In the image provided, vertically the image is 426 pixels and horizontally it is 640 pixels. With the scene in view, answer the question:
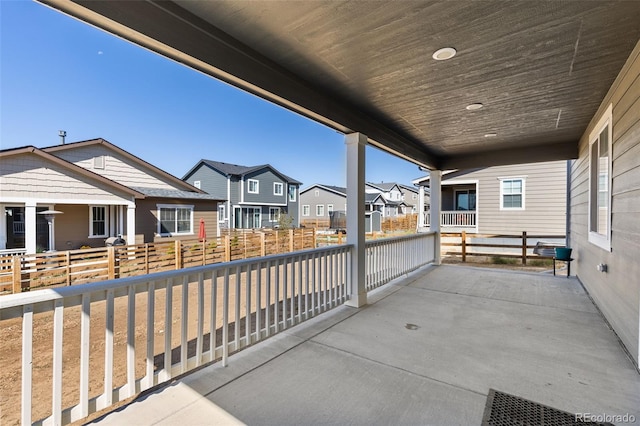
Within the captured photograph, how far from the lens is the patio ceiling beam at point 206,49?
5.34ft

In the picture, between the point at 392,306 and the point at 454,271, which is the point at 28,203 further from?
the point at 454,271

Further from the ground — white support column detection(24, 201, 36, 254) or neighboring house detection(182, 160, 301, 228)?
neighboring house detection(182, 160, 301, 228)

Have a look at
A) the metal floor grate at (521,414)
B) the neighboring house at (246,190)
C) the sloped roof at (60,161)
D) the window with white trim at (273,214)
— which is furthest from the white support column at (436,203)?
the window with white trim at (273,214)

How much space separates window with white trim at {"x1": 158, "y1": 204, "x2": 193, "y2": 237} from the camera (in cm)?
1118

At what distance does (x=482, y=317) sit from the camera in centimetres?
348

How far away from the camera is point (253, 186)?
18969 millimetres

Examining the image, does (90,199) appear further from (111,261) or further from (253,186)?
(253,186)

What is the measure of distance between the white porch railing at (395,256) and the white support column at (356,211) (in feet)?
1.59

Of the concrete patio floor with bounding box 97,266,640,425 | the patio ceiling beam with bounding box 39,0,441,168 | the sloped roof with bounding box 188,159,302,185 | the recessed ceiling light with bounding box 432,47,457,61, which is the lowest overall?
the concrete patio floor with bounding box 97,266,640,425

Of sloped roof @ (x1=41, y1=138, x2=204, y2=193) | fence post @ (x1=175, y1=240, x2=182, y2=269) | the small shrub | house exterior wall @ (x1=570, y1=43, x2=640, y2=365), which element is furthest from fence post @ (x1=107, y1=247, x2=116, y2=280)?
the small shrub

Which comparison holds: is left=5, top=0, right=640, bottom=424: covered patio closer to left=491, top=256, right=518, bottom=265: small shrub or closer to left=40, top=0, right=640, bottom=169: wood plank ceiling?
left=40, top=0, right=640, bottom=169: wood plank ceiling

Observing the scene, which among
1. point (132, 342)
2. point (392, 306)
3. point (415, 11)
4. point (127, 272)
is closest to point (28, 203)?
point (127, 272)

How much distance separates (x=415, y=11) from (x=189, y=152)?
2135 centimetres

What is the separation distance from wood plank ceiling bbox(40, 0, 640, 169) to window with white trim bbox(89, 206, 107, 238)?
9962mm
